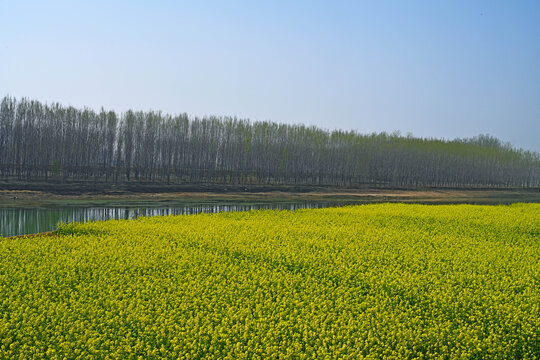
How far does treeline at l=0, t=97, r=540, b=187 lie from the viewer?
5209 cm

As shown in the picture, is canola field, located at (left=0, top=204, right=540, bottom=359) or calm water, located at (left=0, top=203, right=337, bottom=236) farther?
calm water, located at (left=0, top=203, right=337, bottom=236)

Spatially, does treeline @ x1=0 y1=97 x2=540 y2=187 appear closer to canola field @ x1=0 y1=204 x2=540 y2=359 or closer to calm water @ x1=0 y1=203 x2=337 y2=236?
calm water @ x1=0 y1=203 x2=337 y2=236

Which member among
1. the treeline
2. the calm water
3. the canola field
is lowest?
the calm water

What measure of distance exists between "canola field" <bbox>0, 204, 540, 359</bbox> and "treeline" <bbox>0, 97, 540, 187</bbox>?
43.2 meters

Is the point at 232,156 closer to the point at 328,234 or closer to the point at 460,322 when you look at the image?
the point at 328,234

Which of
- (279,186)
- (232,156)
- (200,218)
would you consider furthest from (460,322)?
(232,156)

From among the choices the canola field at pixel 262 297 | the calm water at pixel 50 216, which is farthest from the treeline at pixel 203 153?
the canola field at pixel 262 297

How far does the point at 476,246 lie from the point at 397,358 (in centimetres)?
874

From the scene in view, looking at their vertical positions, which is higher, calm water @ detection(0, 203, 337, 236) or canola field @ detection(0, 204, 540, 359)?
canola field @ detection(0, 204, 540, 359)

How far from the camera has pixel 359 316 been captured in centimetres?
633

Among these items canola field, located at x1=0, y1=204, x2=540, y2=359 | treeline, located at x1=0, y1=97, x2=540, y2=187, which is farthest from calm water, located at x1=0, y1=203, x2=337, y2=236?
treeline, located at x1=0, y1=97, x2=540, y2=187

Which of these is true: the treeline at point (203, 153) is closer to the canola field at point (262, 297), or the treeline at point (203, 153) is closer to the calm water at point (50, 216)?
the calm water at point (50, 216)

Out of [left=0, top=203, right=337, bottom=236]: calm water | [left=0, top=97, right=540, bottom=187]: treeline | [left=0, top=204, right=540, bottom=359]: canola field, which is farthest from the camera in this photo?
[left=0, top=97, right=540, bottom=187]: treeline

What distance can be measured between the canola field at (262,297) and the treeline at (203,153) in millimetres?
43184
